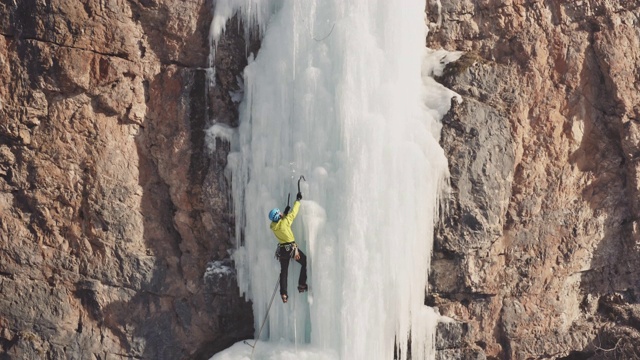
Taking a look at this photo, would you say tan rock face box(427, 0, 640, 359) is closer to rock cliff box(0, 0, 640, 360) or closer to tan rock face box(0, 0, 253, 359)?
rock cliff box(0, 0, 640, 360)

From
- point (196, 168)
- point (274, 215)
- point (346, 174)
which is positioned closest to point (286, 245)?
point (274, 215)

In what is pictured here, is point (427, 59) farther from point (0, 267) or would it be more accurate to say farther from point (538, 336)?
point (0, 267)

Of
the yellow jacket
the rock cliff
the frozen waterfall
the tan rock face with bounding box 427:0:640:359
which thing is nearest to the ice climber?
the yellow jacket

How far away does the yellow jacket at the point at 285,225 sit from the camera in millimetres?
12055

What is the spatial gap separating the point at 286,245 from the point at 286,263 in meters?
0.31

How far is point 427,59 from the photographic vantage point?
13.2 m

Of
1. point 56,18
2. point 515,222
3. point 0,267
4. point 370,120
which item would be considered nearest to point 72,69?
point 56,18

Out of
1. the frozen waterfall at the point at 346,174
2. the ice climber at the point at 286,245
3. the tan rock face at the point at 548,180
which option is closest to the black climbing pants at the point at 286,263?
the ice climber at the point at 286,245

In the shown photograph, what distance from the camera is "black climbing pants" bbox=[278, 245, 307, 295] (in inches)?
480

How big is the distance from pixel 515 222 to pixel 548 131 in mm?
1533

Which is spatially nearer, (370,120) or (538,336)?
(370,120)

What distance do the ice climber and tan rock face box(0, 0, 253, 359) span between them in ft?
3.71

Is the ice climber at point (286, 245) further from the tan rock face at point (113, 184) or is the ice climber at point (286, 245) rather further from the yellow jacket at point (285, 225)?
the tan rock face at point (113, 184)

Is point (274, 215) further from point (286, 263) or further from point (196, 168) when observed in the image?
point (196, 168)
